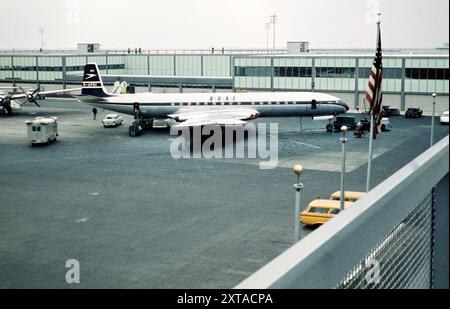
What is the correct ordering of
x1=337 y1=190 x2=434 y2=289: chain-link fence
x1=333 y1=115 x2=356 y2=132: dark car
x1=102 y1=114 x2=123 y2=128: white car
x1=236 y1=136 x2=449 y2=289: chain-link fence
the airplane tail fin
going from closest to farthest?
1. x1=236 y1=136 x2=449 y2=289: chain-link fence
2. x1=337 y1=190 x2=434 y2=289: chain-link fence
3. x1=333 y1=115 x2=356 y2=132: dark car
4. the airplane tail fin
5. x1=102 y1=114 x2=123 y2=128: white car

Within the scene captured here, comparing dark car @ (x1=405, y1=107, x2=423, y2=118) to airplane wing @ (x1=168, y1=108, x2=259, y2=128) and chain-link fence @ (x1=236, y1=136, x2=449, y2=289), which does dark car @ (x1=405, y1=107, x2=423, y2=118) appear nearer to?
airplane wing @ (x1=168, y1=108, x2=259, y2=128)

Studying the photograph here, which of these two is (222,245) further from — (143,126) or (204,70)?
(204,70)

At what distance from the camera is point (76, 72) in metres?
123

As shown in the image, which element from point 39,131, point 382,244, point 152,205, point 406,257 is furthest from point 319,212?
point 39,131

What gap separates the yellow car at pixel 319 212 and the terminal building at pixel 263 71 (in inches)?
1752

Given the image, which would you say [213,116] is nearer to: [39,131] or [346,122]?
[346,122]

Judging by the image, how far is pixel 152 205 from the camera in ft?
105

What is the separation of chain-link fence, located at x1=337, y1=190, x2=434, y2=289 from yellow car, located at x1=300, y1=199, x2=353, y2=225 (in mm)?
21435

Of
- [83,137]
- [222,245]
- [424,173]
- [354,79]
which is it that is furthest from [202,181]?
[354,79]

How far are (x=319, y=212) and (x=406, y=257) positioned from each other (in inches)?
893

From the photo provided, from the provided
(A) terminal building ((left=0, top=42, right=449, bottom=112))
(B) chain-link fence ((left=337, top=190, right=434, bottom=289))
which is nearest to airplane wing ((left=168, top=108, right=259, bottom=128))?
(A) terminal building ((left=0, top=42, right=449, bottom=112))

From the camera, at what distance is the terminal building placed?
269 feet

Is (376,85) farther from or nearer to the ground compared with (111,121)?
farther from the ground

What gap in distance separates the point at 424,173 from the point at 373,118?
75.0ft
